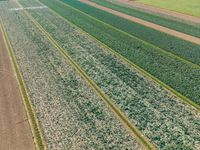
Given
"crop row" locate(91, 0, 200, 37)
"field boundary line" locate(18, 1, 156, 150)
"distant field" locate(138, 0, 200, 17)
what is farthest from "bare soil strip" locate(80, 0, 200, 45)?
"field boundary line" locate(18, 1, 156, 150)

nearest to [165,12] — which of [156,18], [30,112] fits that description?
[156,18]

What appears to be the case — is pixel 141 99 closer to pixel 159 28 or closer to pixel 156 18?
pixel 159 28

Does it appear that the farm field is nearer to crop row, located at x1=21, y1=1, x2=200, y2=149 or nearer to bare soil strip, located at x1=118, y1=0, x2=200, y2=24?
crop row, located at x1=21, y1=1, x2=200, y2=149

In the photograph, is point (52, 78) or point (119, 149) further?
point (52, 78)

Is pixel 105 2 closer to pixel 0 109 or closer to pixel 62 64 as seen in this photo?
pixel 62 64

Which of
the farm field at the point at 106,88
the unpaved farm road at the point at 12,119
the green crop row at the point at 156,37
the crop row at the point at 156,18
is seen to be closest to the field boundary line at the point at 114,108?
the farm field at the point at 106,88

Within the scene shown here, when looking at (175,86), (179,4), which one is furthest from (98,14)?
(175,86)

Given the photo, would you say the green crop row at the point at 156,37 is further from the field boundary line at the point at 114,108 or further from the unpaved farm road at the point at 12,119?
the unpaved farm road at the point at 12,119
